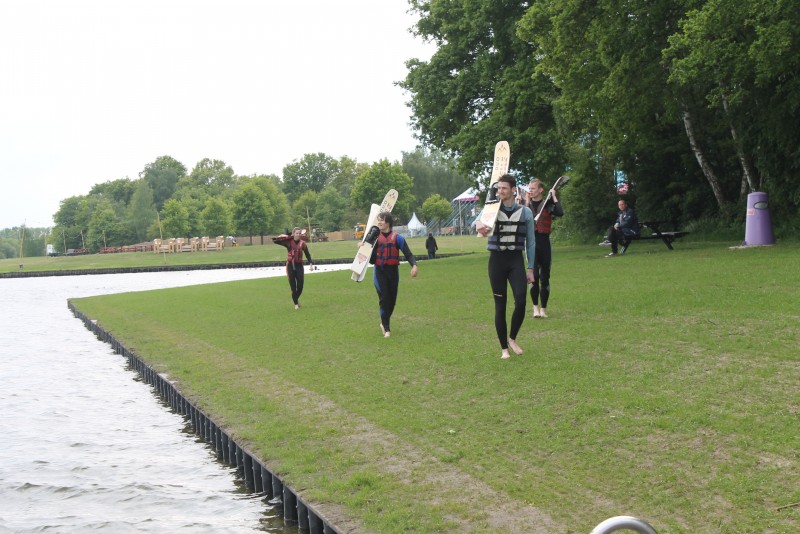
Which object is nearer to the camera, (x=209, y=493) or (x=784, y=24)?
(x=209, y=493)

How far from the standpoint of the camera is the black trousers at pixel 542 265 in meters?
13.7

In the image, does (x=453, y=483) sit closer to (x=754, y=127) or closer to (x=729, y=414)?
(x=729, y=414)

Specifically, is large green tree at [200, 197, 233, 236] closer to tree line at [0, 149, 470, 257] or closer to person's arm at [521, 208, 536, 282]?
tree line at [0, 149, 470, 257]

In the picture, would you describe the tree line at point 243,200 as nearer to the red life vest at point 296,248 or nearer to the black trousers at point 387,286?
the red life vest at point 296,248

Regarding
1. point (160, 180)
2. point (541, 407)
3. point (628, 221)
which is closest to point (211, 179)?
point (160, 180)

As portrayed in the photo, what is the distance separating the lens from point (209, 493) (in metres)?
8.97

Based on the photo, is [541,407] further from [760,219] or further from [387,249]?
[760,219]

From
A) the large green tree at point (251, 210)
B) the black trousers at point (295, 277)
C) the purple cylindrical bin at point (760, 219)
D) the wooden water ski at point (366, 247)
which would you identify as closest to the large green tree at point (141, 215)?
the large green tree at point (251, 210)

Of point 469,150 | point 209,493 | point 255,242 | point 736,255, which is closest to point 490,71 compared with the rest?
point 469,150

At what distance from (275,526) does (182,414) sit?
17.7 feet

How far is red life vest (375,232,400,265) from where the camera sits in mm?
14406

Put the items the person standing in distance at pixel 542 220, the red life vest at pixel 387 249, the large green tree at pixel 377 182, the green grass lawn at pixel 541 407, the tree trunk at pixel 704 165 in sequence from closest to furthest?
the green grass lawn at pixel 541 407 → the person standing in distance at pixel 542 220 → the red life vest at pixel 387 249 → the tree trunk at pixel 704 165 → the large green tree at pixel 377 182

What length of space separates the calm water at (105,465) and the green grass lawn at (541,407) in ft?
1.95

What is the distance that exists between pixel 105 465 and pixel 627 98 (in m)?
21.9
